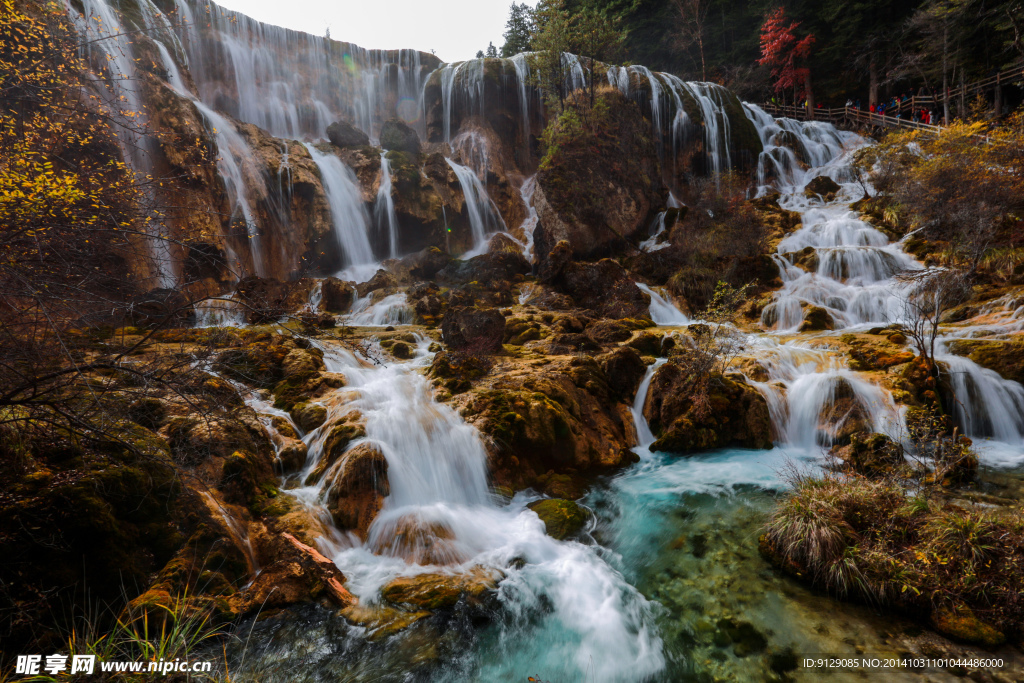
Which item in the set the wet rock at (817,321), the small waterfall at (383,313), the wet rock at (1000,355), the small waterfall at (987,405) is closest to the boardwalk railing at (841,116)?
the wet rock at (817,321)

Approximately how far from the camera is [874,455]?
6469 millimetres

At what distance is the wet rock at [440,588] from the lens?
15.6ft

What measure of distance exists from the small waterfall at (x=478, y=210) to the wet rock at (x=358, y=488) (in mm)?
17711

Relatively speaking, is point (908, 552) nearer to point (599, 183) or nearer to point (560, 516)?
point (560, 516)

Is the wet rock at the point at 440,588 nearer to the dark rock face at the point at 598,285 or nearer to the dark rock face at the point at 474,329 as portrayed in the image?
the dark rock face at the point at 474,329

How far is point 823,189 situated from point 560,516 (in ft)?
83.0

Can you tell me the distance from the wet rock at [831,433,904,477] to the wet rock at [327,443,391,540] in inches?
288

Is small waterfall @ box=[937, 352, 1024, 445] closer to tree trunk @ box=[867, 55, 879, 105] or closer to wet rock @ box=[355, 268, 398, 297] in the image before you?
wet rock @ box=[355, 268, 398, 297]

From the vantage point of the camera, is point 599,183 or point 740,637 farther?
point 599,183

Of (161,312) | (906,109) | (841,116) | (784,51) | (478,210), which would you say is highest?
(784,51)

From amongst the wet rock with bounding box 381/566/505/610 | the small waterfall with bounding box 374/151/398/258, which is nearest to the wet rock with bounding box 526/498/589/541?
the wet rock with bounding box 381/566/505/610

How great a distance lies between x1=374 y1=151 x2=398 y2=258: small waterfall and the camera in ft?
68.8

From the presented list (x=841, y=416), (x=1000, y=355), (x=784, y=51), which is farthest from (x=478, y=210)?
(x=784, y=51)

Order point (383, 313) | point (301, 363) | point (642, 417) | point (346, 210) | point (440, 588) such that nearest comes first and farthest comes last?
point (440, 588) → point (642, 417) → point (301, 363) → point (383, 313) → point (346, 210)
